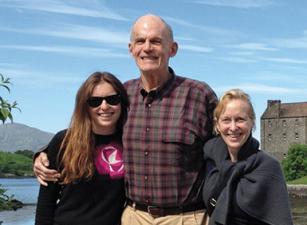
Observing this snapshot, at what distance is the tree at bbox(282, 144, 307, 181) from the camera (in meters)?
78.4

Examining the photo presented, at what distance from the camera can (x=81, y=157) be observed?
4539 mm

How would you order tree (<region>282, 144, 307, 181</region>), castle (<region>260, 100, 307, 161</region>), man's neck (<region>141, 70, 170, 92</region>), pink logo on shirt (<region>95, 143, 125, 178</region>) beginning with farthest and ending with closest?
castle (<region>260, 100, 307, 161</region>) → tree (<region>282, 144, 307, 181</region>) → man's neck (<region>141, 70, 170, 92</region>) → pink logo on shirt (<region>95, 143, 125, 178</region>)

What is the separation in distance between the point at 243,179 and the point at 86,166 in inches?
46.7

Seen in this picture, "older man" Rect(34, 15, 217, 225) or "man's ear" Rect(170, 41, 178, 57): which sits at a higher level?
"man's ear" Rect(170, 41, 178, 57)

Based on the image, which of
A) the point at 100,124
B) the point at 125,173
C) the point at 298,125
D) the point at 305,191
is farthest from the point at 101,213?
the point at 298,125

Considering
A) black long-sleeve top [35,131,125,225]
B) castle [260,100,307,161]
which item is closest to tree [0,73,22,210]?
black long-sleeve top [35,131,125,225]

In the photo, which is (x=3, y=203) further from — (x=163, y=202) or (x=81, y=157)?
(x=163, y=202)

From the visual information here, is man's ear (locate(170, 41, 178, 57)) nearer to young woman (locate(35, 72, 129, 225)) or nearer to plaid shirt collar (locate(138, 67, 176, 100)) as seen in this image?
plaid shirt collar (locate(138, 67, 176, 100))

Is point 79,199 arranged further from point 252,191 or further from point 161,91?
point 252,191

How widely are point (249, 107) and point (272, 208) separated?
2.44 ft

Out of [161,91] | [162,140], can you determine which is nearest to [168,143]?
[162,140]

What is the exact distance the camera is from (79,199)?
4.59 meters

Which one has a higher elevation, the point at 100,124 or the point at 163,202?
the point at 100,124

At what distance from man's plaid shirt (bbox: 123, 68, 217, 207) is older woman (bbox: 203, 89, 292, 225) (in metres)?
0.30
